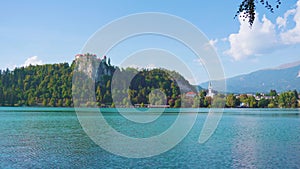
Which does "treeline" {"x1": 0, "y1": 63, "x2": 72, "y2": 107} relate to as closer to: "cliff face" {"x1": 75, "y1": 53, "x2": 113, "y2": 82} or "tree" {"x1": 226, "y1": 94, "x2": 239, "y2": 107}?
"cliff face" {"x1": 75, "y1": 53, "x2": 113, "y2": 82}

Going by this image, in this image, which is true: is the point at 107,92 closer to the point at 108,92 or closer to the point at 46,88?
the point at 108,92

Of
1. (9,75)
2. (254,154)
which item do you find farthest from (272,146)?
(9,75)

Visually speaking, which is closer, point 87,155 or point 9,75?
point 87,155

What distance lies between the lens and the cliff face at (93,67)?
12879 centimetres

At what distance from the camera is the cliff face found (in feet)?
423

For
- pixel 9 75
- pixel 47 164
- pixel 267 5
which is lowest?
pixel 47 164

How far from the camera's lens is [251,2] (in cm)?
865

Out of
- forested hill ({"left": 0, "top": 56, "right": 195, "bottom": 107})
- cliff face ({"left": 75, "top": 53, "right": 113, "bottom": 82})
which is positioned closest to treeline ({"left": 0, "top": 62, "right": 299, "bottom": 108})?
forested hill ({"left": 0, "top": 56, "right": 195, "bottom": 107})

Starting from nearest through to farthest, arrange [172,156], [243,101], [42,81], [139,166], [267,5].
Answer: [267,5] < [139,166] < [172,156] < [42,81] < [243,101]

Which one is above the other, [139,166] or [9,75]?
[9,75]

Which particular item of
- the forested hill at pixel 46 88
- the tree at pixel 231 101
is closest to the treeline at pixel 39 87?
the forested hill at pixel 46 88

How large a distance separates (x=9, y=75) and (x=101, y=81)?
65617mm

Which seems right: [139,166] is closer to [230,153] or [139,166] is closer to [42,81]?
[230,153]

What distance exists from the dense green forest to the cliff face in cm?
143
